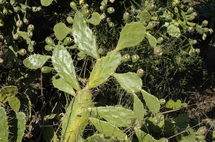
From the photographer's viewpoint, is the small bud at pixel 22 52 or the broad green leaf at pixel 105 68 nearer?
the broad green leaf at pixel 105 68

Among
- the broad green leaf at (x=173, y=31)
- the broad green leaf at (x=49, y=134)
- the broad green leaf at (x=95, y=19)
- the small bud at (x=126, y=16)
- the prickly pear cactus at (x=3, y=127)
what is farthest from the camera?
the broad green leaf at (x=173, y=31)

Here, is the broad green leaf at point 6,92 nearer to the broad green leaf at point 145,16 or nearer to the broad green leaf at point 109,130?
the broad green leaf at point 109,130

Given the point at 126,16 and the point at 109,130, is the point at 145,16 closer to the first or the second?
the point at 126,16

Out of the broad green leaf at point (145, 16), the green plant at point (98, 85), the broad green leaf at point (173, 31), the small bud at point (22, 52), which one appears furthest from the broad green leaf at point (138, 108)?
the broad green leaf at point (173, 31)

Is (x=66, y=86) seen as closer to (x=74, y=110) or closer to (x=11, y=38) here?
(x=74, y=110)

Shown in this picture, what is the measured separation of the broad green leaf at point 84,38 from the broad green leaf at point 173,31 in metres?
0.91

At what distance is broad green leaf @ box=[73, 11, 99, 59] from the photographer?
1.80 meters

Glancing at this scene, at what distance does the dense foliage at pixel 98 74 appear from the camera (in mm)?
1749

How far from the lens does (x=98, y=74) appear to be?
5.76ft

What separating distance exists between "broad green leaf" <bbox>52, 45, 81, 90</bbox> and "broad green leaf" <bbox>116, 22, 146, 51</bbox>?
1.01ft

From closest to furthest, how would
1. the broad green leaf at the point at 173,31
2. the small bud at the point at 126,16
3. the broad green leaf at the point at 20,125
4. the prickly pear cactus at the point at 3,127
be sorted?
the prickly pear cactus at the point at 3,127 < the broad green leaf at the point at 20,125 < the small bud at the point at 126,16 < the broad green leaf at the point at 173,31

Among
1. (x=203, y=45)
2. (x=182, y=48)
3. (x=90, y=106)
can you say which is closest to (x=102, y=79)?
(x=90, y=106)

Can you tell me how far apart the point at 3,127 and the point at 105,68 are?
24.7 inches

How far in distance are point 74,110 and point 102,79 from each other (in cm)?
25
